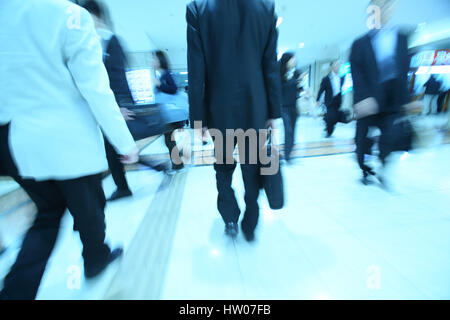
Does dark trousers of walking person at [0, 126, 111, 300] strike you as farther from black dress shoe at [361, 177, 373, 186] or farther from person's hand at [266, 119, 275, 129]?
black dress shoe at [361, 177, 373, 186]

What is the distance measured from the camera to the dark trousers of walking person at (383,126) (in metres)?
1.42

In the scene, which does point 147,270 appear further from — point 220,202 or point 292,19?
point 292,19

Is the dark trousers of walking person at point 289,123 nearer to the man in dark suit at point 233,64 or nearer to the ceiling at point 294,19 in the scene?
the man in dark suit at point 233,64

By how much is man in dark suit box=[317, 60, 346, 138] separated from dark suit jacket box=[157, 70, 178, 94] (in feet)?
8.45

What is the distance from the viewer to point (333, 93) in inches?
124

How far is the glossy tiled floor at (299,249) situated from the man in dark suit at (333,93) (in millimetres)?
1864

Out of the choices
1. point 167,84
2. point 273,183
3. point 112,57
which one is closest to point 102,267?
point 273,183

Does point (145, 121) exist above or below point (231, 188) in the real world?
above

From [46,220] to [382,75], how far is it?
227cm

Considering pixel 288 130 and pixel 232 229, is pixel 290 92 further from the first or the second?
pixel 232 229

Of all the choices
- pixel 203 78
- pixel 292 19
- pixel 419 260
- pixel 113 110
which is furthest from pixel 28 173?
pixel 292 19

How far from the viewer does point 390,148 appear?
1522mm

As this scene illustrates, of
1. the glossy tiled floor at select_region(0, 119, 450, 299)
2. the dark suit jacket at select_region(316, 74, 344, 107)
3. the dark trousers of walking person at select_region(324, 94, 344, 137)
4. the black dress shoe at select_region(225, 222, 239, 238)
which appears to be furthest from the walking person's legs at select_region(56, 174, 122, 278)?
the dark trousers of walking person at select_region(324, 94, 344, 137)
